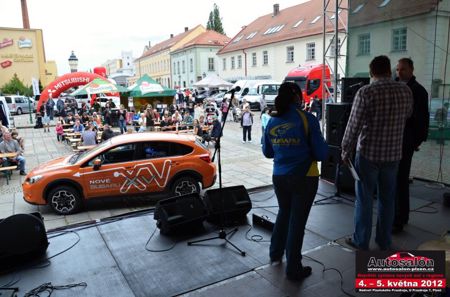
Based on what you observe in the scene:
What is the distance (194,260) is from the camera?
4074 mm

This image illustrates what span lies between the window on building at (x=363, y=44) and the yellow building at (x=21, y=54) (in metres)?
51.7

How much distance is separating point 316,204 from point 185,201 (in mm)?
2174

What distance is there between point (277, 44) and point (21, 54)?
121ft

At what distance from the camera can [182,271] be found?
3846 mm

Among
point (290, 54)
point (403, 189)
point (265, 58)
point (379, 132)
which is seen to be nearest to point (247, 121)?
point (403, 189)

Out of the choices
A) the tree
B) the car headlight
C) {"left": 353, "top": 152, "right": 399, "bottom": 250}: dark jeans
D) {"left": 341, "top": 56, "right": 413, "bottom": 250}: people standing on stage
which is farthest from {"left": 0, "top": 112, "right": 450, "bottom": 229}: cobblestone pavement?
the tree

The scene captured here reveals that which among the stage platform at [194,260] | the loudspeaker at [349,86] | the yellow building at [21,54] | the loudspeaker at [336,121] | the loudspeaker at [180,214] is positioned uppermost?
the yellow building at [21,54]

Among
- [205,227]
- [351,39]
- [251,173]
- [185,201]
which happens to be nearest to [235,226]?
[205,227]

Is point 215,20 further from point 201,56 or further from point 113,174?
point 113,174

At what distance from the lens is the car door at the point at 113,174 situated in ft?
22.1

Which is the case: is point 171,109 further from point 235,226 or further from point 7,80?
point 7,80

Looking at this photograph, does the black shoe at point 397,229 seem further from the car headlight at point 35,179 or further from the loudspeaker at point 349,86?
the car headlight at point 35,179

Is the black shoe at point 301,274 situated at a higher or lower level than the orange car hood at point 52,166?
lower

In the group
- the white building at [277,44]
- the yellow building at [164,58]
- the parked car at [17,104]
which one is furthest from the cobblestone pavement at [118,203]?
the yellow building at [164,58]
